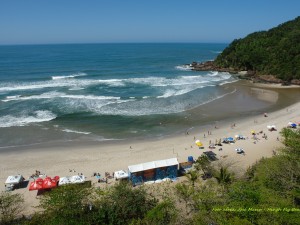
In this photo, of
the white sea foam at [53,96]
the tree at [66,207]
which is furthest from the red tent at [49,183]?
the white sea foam at [53,96]

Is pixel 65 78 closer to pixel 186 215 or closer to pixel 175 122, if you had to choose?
pixel 175 122

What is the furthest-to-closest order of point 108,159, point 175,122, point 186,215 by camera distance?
point 175,122 → point 108,159 → point 186,215

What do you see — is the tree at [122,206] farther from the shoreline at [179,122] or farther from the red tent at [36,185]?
the shoreline at [179,122]

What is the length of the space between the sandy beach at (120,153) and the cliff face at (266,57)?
102ft

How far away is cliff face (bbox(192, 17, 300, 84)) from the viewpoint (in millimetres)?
60372

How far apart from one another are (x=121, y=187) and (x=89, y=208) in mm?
2388

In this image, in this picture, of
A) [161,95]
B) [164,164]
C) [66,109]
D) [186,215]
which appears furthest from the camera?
[161,95]

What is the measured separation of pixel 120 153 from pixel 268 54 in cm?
5875

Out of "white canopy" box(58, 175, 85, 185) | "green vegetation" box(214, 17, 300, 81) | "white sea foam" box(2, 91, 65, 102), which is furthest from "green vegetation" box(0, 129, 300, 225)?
"green vegetation" box(214, 17, 300, 81)

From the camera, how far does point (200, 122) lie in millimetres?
36844

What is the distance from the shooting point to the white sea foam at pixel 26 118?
35781 millimetres

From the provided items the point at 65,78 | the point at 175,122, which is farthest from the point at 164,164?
the point at 65,78

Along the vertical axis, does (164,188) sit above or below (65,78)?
below

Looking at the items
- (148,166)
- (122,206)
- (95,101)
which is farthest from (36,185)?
(95,101)
